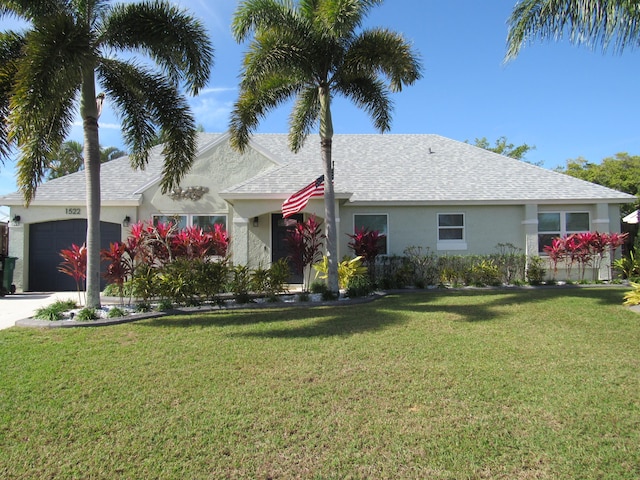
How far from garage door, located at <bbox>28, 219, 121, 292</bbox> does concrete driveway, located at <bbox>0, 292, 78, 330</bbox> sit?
0.75 meters

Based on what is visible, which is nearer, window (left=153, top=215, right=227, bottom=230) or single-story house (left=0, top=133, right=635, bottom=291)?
single-story house (left=0, top=133, right=635, bottom=291)

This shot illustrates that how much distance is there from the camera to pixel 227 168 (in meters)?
15.2

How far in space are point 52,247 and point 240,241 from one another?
7.69 meters

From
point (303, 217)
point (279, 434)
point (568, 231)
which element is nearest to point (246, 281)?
point (303, 217)

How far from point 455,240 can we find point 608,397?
37.1ft

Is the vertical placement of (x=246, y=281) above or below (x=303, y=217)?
below

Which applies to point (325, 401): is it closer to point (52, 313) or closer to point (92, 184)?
point (52, 313)

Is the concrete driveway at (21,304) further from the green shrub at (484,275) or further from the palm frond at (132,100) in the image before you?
the green shrub at (484,275)

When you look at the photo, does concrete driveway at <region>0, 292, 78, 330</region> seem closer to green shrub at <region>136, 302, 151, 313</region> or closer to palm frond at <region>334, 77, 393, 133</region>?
green shrub at <region>136, 302, 151, 313</region>

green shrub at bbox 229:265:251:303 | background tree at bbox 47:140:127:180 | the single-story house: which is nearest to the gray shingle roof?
the single-story house

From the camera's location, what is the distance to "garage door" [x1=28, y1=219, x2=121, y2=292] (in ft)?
48.8

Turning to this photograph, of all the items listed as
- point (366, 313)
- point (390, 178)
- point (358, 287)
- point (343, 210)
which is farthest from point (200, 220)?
point (366, 313)

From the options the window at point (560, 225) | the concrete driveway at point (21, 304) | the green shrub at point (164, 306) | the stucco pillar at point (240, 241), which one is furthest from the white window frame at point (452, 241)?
the concrete driveway at point (21, 304)

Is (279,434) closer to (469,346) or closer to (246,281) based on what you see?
(469,346)
